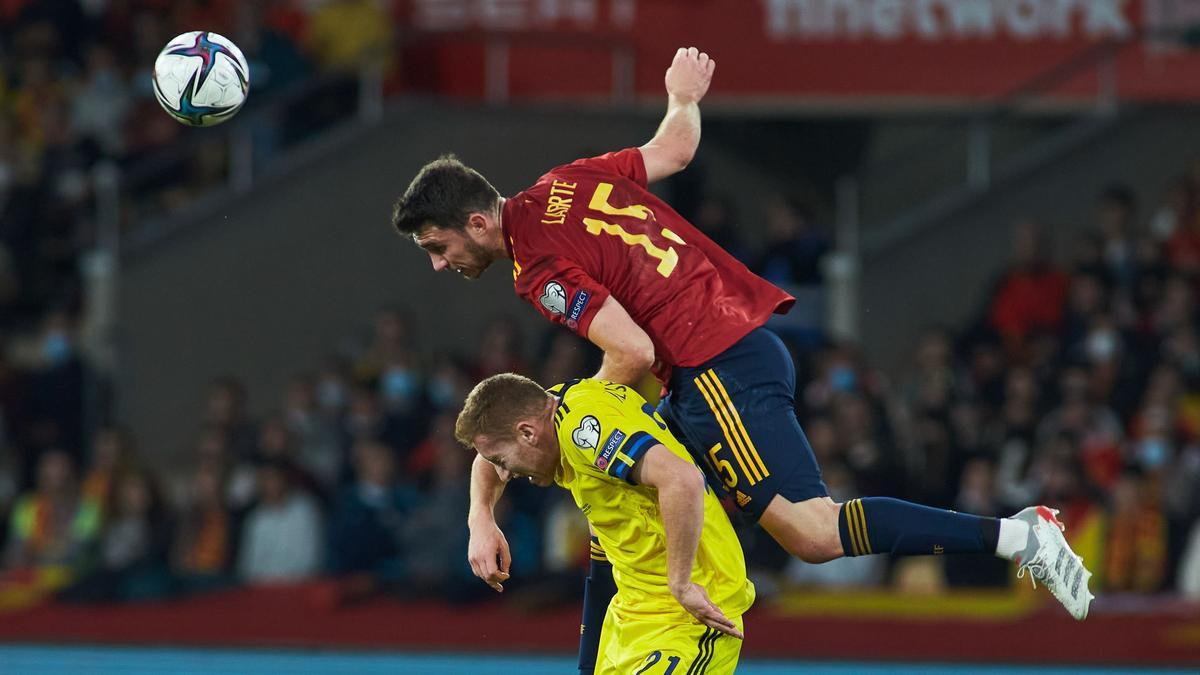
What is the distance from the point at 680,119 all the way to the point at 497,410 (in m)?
1.72

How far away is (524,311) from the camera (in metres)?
15.2

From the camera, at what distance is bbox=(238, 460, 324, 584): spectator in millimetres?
13250

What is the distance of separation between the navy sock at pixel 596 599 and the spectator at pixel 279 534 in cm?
654

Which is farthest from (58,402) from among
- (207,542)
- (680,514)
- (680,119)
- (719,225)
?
(680,514)

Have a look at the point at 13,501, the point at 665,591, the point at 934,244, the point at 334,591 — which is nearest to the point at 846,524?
the point at 665,591

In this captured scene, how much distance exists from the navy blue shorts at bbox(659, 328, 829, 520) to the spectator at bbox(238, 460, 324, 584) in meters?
6.71

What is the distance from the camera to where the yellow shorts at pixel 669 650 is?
633cm

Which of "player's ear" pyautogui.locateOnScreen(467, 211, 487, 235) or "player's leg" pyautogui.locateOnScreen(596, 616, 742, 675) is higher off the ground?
"player's ear" pyautogui.locateOnScreen(467, 211, 487, 235)

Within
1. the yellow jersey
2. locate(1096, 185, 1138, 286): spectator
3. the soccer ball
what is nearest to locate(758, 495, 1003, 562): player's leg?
the yellow jersey

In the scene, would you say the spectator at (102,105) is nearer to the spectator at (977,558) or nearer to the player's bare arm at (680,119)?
the spectator at (977,558)

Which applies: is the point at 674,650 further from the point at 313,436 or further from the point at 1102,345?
the point at 313,436

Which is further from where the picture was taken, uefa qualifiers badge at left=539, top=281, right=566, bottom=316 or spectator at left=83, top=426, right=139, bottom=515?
spectator at left=83, top=426, right=139, bottom=515

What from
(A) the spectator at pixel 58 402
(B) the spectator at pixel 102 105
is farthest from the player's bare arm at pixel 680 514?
(B) the spectator at pixel 102 105

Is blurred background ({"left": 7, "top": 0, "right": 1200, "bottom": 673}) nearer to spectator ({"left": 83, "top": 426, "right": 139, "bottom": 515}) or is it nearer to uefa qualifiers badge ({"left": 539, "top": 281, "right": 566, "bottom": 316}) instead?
spectator ({"left": 83, "top": 426, "right": 139, "bottom": 515})
